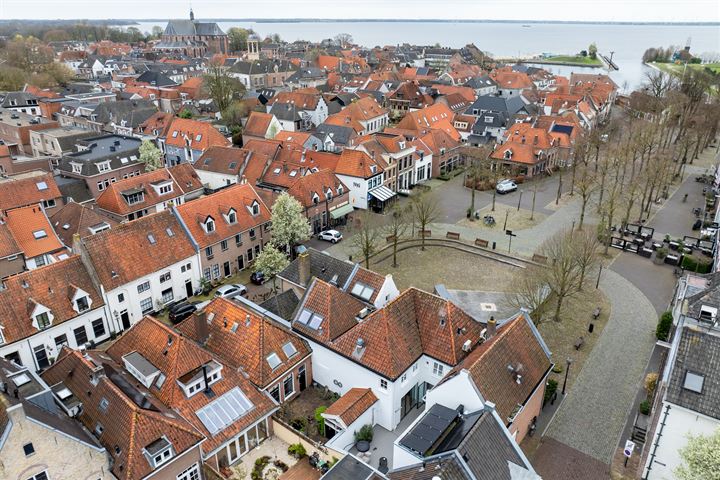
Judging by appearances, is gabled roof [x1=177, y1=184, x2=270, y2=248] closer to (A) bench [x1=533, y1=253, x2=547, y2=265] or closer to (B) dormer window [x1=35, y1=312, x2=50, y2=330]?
(B) dormer window [x1=35, y1=312, x2=50, y2=330]

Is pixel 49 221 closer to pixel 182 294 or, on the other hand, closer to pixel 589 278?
pixel 182 294

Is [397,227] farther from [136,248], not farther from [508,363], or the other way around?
[508,363]

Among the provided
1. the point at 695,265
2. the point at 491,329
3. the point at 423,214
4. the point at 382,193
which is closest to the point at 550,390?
the point at 491,329

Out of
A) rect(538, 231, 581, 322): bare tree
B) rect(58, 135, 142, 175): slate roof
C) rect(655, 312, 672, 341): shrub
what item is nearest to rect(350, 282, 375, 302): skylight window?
rect(538, 231, 581, 322): bare tree

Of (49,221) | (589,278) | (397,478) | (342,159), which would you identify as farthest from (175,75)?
(397,478)

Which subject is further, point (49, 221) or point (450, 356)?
point (49, 221)

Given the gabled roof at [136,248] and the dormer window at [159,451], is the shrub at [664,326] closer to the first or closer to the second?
the dormer window at [159,451]
